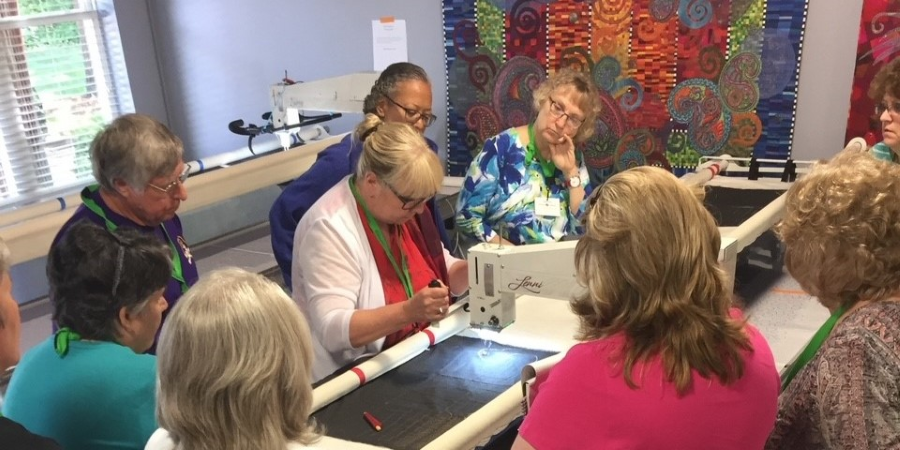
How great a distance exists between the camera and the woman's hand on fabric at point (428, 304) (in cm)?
182

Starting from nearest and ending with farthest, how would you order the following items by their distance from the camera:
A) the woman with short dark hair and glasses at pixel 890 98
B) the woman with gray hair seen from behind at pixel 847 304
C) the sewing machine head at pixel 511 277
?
the woman with gray hair seen from behind at pixel 847 304, the sewing machine head at pixel 511 277, the woman with short dark hair and glasses at pixel 890 98

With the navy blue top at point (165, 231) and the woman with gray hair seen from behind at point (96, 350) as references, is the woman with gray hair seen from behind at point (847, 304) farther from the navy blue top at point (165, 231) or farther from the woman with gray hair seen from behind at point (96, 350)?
the navy blue top at point (165, 231)

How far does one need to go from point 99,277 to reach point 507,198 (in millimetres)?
1554

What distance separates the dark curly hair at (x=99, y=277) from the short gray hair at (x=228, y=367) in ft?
1.30

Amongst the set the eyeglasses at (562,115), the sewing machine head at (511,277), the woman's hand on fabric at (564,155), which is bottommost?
the sewing machine head at (511,277)

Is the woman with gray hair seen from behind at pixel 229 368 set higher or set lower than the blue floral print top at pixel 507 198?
higher

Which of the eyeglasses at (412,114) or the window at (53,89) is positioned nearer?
the eyeglasses at (412,114)

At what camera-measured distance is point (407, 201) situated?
6.33 ft

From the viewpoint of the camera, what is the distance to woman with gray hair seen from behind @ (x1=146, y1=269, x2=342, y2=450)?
1.09 metres

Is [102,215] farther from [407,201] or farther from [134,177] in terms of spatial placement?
[407,201]

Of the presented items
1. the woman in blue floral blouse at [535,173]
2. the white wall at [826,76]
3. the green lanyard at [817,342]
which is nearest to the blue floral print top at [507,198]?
the woman in blue floral blouse at [535,173]

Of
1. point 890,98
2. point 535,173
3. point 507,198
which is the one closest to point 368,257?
point 507,198

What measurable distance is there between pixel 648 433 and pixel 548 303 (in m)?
1.16

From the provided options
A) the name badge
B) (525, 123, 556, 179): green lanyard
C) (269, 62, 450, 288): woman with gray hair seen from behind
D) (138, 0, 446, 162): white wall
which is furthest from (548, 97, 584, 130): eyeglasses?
(138, 0, 446, 162): white wall
